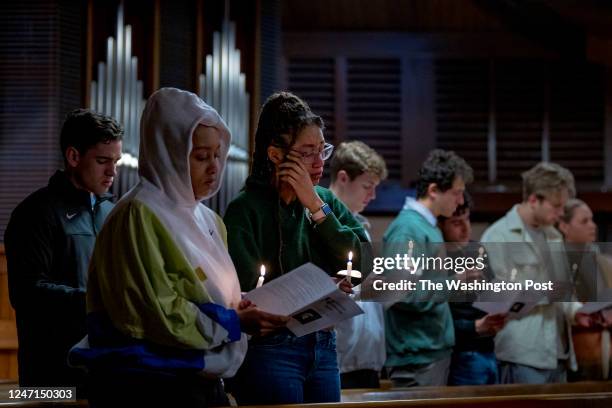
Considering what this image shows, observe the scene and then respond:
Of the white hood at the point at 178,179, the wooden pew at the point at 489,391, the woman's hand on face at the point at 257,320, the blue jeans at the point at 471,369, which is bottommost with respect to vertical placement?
the blue jeans at the point at 471,369

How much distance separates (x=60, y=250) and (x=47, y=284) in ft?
0.53

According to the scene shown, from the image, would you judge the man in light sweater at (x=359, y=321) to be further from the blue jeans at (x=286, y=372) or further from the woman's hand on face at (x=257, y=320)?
the woman's hand on face at (x=257, y=320)

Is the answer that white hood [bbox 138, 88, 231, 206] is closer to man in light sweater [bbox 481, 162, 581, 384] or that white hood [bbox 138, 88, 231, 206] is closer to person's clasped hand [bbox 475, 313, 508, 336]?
person's clasped hand [bbox 475, 313, 508, 336]

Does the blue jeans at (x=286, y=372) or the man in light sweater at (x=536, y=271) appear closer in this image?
the blue jeans at (x=286, y=372)

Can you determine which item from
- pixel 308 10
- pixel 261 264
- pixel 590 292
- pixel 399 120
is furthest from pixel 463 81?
pixel 261 264

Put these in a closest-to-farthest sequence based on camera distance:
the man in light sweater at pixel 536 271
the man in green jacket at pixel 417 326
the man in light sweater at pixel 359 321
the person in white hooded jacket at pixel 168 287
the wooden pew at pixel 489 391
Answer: the person in white hooded jacket at pixel 168 287 → the wooden pew at pixel 489 391 → the man in light sweater at pixel 359 321 → the man in green jacket at pixel 417 326 → the man in light sweater at pixel 536 271

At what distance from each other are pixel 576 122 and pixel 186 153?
516 cm

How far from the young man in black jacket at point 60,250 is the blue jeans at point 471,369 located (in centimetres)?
211

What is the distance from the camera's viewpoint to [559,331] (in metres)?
5.27

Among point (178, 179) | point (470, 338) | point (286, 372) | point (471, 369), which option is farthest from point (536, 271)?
point (178, 179)

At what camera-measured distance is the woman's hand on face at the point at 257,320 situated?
8.52ft

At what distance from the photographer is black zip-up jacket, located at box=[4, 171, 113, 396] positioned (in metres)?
3.21

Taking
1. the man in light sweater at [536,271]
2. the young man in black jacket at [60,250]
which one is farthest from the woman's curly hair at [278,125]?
the man in light sweater at [536,271]

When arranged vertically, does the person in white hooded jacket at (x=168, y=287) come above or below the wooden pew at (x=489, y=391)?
above
